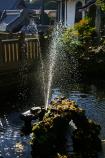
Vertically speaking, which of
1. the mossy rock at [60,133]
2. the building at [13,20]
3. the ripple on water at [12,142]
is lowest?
the ripple on water at [12,142]

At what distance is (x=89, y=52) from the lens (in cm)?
2509

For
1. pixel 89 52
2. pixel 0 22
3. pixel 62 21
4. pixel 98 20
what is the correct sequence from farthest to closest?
pixel 62 21, pixel 0 22, pixel 98 20, pixel 89 52

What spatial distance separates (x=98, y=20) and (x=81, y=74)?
339 inches

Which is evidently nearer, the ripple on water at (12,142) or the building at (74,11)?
the ripple on water at (12,142)

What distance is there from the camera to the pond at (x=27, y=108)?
11291mm

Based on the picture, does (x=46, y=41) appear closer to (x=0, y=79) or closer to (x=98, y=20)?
(x=0, y=79)

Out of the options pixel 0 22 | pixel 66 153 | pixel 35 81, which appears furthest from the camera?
pixel 0 22

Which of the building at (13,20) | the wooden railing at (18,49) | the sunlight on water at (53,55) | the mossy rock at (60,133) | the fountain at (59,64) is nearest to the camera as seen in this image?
the mossy rock at (60,133)

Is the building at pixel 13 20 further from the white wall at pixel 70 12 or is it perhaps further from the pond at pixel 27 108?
the pond at pixel 27 108

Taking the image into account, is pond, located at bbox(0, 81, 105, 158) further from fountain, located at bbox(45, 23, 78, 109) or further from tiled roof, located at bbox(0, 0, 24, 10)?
tiled roof, located at bbox(0, 0, 24, 10)

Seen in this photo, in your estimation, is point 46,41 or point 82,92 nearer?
point 82,92

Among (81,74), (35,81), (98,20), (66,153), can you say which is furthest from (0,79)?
(98,20)

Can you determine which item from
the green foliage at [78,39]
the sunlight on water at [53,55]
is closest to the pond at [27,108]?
the sunlight on water at [53,55]

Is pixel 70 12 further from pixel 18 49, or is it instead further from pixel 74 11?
pixel 18 49
